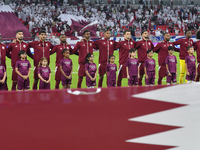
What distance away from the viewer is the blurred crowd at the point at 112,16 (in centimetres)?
2879

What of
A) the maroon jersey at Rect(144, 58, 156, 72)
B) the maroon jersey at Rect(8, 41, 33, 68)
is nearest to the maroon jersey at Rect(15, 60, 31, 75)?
the maroon jersey at Rect(8, 41, 33, 68)

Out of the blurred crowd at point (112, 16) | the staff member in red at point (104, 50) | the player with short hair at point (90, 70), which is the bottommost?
the player with short hair at point (90, 70)

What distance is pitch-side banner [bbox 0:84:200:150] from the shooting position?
3.04 metres

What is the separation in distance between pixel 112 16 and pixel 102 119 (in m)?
33.2

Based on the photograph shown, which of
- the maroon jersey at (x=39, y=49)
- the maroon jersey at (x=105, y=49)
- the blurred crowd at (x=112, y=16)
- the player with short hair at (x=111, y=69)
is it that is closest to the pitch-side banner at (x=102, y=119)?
the player with short hair at (x=111, y=69)

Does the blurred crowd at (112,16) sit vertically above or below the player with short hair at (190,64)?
above

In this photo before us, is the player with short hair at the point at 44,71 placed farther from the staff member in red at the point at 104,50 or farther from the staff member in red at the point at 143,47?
the staff member in red at the point at 143,47

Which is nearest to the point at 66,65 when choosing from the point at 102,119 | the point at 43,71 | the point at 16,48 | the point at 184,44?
the point at 43,71

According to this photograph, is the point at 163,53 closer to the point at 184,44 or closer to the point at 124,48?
the point at 184,44

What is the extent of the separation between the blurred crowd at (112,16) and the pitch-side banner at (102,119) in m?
24.0

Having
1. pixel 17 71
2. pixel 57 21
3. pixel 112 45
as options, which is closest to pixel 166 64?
pixel 112 45

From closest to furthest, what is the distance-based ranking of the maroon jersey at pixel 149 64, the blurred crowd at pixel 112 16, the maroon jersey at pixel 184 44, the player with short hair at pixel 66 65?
the player with short hair at pixel 66 65 < the maroon jersey at pixel 149 64 < the maroon jersey at pixel 184 44 < the blurred crowd at pixel 112 16

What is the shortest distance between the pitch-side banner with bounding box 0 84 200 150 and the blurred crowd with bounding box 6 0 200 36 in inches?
944

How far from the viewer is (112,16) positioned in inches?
1401
